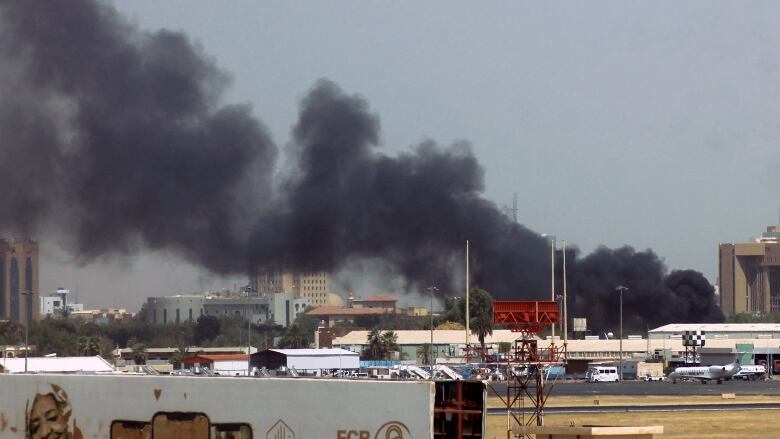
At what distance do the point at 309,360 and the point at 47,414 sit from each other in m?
78.2

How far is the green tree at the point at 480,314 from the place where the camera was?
149500mm

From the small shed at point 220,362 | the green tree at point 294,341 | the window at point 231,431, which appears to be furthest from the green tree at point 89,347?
the window at point 231,431

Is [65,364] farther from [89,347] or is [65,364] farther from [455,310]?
[455,310]

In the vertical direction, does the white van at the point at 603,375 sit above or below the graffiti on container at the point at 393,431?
below

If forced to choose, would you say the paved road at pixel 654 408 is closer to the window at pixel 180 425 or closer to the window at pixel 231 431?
the window at pixel 180 425

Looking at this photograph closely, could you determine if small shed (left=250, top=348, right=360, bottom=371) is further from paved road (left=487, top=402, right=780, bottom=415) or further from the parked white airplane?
paved road (left=487, top=402, right=780, bottom=415)

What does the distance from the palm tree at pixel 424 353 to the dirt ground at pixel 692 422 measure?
6926cm

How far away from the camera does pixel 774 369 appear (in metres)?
137

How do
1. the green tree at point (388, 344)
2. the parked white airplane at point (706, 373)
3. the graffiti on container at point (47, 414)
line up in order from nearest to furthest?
the graffiti on container at point (47, 414) < the parked white airplane at point (706, 373) < the green tree at point (388, 344)

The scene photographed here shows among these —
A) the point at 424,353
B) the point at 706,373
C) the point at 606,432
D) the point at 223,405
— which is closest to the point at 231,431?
the point at 223,405

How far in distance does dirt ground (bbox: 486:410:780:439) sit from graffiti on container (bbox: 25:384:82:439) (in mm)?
25818

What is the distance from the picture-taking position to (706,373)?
117562mm

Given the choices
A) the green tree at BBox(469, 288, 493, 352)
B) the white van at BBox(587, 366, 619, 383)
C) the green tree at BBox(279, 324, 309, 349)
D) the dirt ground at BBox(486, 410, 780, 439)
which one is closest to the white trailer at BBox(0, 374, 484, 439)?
the dirt ground at BBox(486, 410, 780, 439)

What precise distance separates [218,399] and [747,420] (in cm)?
4185
